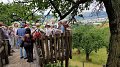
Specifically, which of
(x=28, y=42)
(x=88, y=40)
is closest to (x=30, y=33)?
(x=28, y=42)

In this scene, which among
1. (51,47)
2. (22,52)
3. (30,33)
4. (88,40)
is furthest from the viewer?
(88,40)

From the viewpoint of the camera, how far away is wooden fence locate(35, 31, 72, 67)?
1515 centimetres

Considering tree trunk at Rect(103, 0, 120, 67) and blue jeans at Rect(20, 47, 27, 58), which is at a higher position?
tree trunk at Rect(103, 0, 120, 67)

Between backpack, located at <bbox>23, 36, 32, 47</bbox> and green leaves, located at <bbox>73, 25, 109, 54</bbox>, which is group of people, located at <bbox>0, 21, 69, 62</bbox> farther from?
green leaves, located at <bbox>73, 25, 109, 54</bbox>

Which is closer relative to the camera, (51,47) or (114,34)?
(114,34)

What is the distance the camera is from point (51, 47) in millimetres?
15359

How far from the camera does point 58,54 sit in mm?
16125

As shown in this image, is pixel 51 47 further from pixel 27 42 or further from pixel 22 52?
pixel 22 52

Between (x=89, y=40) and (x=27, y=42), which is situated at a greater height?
(x=27, y=42)

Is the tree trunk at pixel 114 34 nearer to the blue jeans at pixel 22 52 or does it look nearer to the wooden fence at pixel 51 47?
the wooden fence at pixel 51 47

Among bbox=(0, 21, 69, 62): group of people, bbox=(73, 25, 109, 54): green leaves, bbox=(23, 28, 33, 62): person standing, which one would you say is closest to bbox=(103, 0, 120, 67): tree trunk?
bbox=(0, 21, 69, 62): group of people

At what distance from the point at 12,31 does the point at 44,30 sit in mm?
5376

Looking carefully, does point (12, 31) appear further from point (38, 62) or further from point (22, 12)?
point (22, 12)

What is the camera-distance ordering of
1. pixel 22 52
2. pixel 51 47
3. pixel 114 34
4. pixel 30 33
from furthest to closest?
1. pixel 22 52
2. pixel 51 47
3. pixel 30 33
4. pixel 114 34
